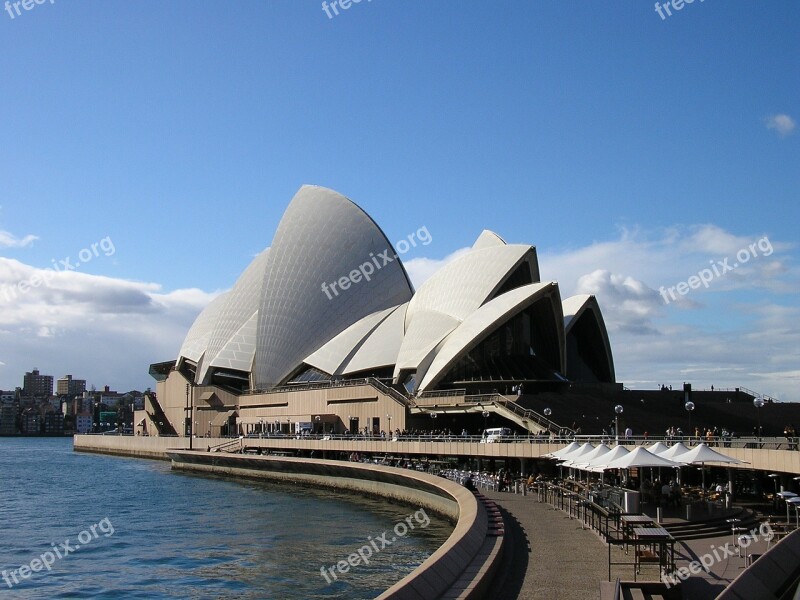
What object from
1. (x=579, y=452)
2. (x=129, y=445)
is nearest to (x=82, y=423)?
(x=129, y=445)

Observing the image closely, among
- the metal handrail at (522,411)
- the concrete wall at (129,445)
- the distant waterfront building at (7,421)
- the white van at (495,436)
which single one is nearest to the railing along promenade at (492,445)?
the white van at (495,436)

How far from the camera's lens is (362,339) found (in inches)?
2375

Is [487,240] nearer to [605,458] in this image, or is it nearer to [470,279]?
[470,279]

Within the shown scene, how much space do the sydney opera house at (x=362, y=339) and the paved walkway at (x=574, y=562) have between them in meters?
20.0

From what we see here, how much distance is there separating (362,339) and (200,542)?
36600mm

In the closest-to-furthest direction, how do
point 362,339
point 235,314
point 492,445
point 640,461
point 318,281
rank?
point 640,461, point 492,445, point 362,339, point 318,281, point 235,314

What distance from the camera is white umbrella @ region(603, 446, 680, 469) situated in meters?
19.1

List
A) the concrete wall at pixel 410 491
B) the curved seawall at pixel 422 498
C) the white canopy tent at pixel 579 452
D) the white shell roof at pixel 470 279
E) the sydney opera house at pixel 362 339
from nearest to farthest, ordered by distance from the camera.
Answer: the curved seawall at pixel 422 498
the concrete wall at pixel 410 491
the white canopy tent at pixel 579 452
the sydney opera house at pixel 362 339
the white shell roof at pixel 470 279

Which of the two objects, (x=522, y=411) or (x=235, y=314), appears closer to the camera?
(x=522, y=411)

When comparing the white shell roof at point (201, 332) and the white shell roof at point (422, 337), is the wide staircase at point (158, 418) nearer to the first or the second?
the white shell roof at point (201, 332)

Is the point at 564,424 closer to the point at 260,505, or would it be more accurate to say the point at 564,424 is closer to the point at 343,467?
the point at 343,467

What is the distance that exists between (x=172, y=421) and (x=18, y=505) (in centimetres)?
4812

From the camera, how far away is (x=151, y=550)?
2295cm

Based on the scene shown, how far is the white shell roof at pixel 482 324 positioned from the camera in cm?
4591
